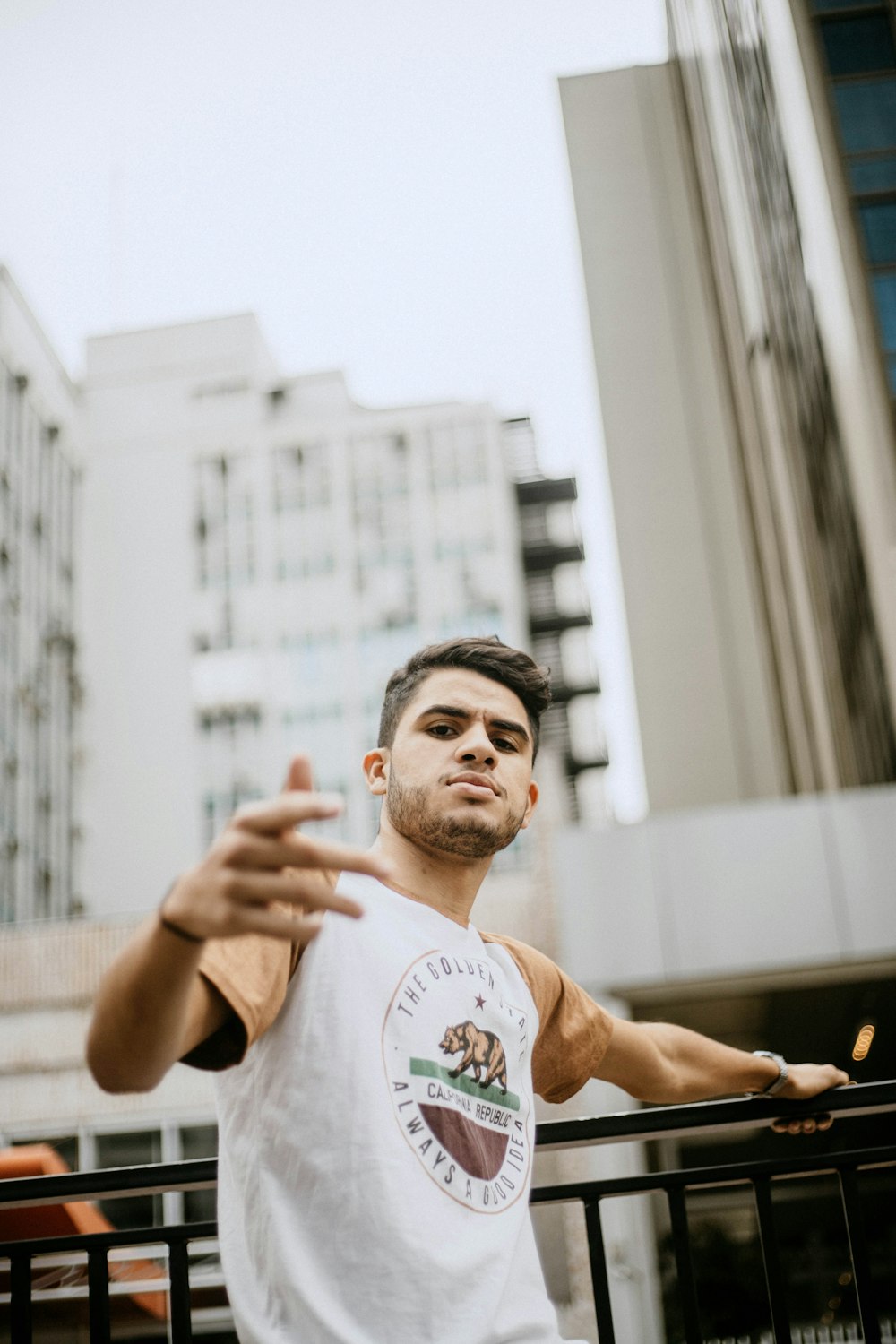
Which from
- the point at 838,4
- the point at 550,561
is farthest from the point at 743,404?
the point at 550,561

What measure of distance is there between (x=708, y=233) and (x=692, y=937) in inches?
391

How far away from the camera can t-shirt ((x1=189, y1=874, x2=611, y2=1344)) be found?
1.20 meters

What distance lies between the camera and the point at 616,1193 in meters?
1.81

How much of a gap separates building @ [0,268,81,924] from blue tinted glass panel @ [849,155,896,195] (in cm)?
2806

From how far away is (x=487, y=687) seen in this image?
1627mm

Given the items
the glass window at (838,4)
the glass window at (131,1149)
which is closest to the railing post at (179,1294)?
the glass window at (131,1149)

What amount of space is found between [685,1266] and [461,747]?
92cm

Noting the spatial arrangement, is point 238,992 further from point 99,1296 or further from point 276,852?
point 99,1296

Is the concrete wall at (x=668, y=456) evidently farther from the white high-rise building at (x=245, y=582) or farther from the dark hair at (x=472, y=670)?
the white high-rise building at (x=245, y=582)

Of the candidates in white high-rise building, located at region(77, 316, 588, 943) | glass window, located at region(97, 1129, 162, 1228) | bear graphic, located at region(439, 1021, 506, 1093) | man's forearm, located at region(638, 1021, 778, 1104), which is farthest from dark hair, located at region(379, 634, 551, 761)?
white high-rise building, located at region(77, 316, 588, 943)

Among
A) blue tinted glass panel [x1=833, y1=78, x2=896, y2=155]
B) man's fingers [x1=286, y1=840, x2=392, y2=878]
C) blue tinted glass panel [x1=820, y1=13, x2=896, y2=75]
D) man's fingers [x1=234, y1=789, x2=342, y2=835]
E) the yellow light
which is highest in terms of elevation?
blue tinted glass panel [x1=820, y1=13, x2=896, y2=75]

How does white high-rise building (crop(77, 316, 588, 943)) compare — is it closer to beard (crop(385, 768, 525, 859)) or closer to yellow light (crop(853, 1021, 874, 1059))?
yellow light (crop(853, 1021, 874, 1059))

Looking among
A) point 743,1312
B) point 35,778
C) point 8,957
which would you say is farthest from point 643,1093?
point 35,778

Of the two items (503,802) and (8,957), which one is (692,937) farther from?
(503,802)
